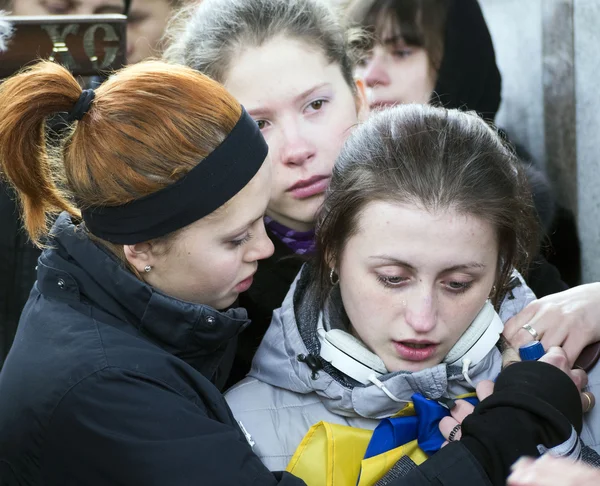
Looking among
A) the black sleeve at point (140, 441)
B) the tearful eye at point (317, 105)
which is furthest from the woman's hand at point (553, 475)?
the tearful eye at point (317, 105)

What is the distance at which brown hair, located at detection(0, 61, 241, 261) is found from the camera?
1.85 m

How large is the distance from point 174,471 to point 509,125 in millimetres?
2647

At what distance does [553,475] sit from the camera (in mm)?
1142

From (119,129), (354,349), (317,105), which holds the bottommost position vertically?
(354,349)

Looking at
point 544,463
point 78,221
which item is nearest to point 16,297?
point 78,221

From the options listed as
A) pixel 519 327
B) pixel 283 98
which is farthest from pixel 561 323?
pixel 283 98

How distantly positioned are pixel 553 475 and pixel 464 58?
2351 mm

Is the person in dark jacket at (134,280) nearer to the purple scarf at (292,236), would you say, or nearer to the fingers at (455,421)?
the fingers at (455,421)

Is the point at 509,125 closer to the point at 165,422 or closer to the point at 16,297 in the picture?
the point at 16,297

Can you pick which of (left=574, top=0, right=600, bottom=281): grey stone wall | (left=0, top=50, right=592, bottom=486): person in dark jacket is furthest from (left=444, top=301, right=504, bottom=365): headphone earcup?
(left=574, top=0, right=600, bottom=281): grey stone wall

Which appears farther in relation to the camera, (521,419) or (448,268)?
(448,268)

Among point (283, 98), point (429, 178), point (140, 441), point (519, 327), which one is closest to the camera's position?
point (140, 441)

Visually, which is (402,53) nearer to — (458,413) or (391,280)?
(391,280)

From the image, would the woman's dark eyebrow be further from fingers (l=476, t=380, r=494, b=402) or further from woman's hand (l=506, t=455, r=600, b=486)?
woman's hand (l=506, t=455, r=600, b=486)
